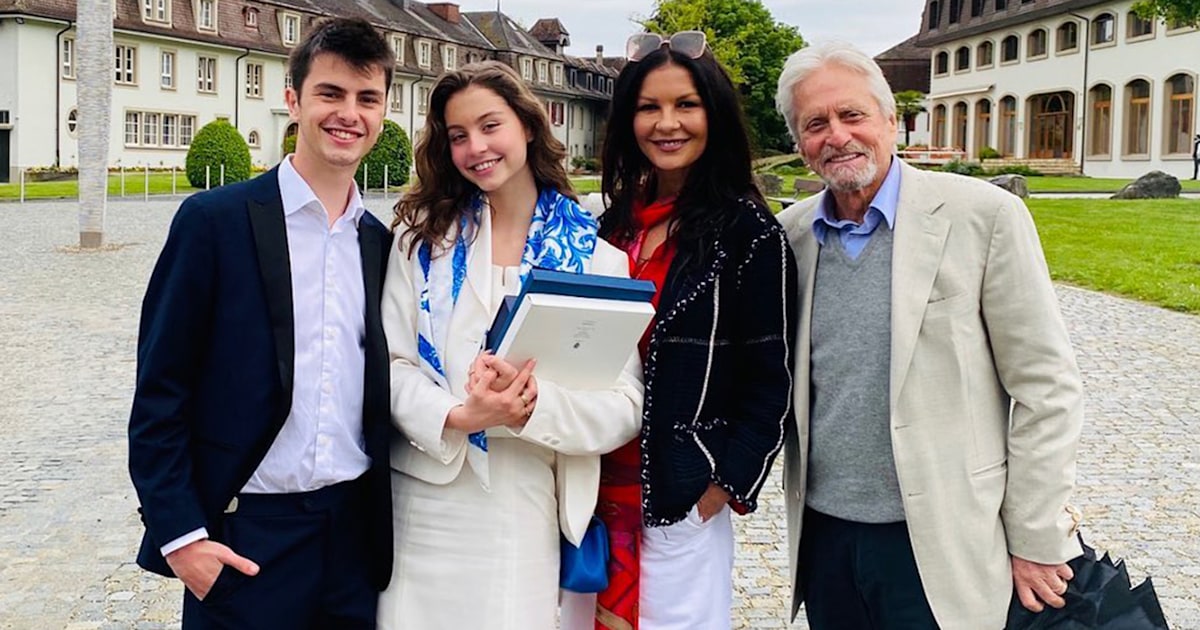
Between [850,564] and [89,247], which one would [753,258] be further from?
[89,247]

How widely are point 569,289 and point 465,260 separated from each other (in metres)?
0.51

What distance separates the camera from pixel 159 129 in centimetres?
5059

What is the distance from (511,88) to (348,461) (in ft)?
3.46

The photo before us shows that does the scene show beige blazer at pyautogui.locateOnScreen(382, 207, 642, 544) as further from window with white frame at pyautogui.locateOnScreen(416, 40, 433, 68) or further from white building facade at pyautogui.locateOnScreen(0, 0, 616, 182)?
window with white frame at pyautogui.locateOnScreen(416, 40, 433, 68)

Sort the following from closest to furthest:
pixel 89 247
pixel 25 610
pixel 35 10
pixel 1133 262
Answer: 1. pixel 25 610
2. pixel 1133 262
3. pixel 89 247
4. pixel 35 10

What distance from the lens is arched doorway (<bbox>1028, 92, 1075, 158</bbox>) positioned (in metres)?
54.8

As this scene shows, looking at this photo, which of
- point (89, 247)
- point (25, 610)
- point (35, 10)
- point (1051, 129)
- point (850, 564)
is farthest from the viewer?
point (1051, 129)

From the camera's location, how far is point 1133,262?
18781 millimetres

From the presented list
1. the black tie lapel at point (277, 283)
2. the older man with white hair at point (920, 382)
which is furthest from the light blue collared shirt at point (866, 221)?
the black tie lapel at point (277, 283)

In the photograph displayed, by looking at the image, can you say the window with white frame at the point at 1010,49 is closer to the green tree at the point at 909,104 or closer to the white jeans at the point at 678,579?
the green tree at the point at 909,104

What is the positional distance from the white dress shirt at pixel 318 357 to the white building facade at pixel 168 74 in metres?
37.4

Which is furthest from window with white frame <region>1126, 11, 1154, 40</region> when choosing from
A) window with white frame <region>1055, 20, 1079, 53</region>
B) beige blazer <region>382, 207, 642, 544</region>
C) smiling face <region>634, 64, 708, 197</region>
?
beige blazer <region>382, 207, 642, 544</region>

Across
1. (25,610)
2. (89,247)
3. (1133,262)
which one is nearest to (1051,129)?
(1133,262)

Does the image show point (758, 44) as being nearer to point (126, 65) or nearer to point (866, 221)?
point (126, 65)
